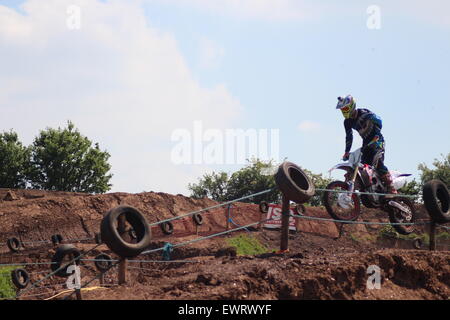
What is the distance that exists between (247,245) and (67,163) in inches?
968

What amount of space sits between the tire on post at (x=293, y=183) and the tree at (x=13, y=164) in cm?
4122

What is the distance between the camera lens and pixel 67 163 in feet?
169

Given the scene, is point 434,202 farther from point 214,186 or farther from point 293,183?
point 214,186

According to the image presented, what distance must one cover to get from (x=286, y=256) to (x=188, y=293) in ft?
8.54

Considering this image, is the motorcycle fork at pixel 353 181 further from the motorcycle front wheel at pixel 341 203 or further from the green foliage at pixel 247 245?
the green foliage at pixel 247 245

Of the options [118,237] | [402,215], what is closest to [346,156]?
[402,215]

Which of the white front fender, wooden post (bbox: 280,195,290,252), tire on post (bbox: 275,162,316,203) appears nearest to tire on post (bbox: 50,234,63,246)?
the white front fender

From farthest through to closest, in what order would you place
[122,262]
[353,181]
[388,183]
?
[388,183] → [353,181] → [122,262]

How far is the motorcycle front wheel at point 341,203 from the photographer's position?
14.1 m

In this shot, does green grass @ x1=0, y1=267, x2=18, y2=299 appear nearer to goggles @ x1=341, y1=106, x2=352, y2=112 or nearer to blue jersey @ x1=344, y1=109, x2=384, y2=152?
blue jersey @ x1=344, y1=109, x2=384, y2=152
